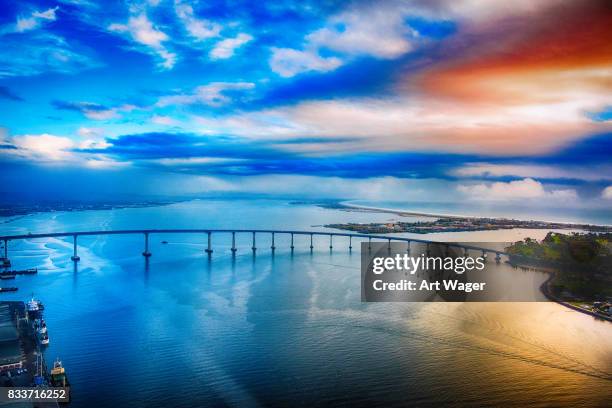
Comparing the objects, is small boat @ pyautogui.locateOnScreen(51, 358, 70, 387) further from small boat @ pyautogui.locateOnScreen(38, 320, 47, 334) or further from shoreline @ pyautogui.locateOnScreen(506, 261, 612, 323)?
shoreline @ pyautogui.locateOnScreen(506, 261, 612, 323)

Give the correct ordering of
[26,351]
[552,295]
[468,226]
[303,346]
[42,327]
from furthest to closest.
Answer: [468,226] → [552,295] → [42,327] → [303,346] → [26,351]

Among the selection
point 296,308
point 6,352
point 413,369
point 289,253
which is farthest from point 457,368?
point 289,253

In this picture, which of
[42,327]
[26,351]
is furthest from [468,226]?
[26,351]

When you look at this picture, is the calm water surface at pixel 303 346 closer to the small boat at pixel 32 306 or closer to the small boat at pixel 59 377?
the small boat at pixel 59 377

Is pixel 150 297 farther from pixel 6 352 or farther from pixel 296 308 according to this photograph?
pixel 6 352

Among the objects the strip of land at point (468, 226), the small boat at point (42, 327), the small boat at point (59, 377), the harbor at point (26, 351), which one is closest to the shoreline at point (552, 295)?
the small boat at point (59, 377)

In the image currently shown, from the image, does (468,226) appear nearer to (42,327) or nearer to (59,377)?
Result: (42,327)

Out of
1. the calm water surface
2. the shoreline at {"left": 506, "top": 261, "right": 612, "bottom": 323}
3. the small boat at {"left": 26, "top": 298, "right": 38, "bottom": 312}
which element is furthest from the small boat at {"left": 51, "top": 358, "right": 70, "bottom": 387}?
the shoreline at {"left": 506, "top": 261, "right": 612, "bottom": 323}

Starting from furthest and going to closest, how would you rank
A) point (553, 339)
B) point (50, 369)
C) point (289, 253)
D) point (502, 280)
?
point (289, 253) < point (502, 280) < point (553, 339) < point (50, 369)
